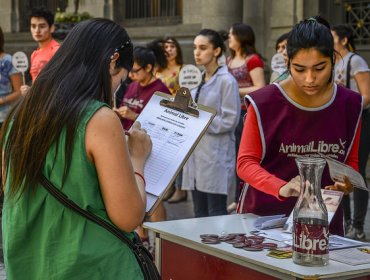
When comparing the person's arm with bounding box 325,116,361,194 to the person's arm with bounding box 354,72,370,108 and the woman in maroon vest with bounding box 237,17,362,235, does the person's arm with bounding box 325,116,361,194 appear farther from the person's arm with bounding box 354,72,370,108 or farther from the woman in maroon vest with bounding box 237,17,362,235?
the person's arm with bounding box 354,72,370,108

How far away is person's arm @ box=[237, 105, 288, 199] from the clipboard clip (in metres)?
0.52

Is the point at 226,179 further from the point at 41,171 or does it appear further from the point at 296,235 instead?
the point at 41,171

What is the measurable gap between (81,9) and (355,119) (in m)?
13.1

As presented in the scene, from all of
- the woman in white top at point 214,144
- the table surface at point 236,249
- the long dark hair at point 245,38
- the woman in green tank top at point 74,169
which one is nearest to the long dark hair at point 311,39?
the table surface at point 236,249

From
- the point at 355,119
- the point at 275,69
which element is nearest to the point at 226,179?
the point at 275,69

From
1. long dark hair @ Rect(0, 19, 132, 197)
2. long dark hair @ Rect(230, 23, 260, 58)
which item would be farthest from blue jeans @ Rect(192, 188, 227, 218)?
long dark hair @ Rect(0, 19, 132, 197)

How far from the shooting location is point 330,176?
12.6 ft

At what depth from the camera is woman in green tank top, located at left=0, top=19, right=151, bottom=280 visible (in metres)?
2.79

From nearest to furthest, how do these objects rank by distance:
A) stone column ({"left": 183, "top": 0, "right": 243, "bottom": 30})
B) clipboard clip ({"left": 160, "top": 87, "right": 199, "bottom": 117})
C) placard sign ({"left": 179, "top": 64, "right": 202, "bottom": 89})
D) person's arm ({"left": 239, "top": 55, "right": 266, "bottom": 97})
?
clipboard clip ({"left": 160, "top": 87, "right": 199, "bottom": 117}) → placard sign ({"left": 179, "top": 64, "right": 202, "bottom": 89}) → person's arm ({"left": 239, "top": 55, "right": 266, "bottom": 97}) → stone column ({"left": 183, "top": 0, "right": 243, "bottom": 30})

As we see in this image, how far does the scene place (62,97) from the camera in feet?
9.29

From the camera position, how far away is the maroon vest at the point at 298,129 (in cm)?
392

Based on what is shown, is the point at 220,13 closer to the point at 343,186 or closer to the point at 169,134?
the point at 343,186

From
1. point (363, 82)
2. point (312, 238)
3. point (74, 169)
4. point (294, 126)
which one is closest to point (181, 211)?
point (363, 82)

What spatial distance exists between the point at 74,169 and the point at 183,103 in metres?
0.89
